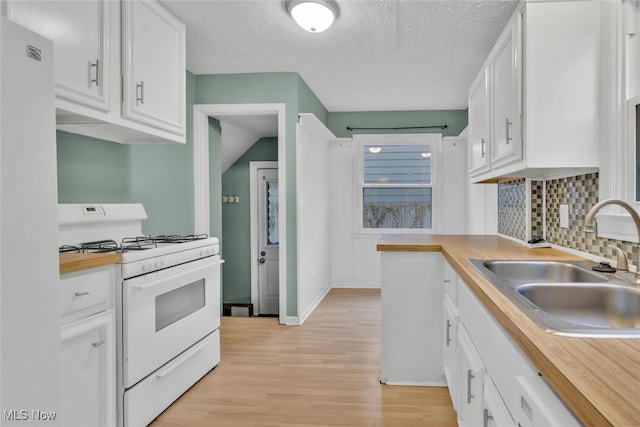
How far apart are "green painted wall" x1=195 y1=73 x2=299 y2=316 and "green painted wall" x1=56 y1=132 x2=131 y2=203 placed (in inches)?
54.1

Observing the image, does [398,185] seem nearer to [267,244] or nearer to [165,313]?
[267,244]

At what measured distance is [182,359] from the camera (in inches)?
94.3

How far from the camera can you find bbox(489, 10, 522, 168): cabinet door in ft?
6.67

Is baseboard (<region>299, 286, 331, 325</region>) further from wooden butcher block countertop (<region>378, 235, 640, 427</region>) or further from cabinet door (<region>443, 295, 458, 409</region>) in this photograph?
wooden butcher block countertop (<region>378, 235, 640, 427</region>)

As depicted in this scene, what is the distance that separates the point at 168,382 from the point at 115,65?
1.72 metres

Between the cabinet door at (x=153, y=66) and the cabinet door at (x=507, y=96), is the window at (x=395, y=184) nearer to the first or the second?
the cabinet door at (x=507, y=96)

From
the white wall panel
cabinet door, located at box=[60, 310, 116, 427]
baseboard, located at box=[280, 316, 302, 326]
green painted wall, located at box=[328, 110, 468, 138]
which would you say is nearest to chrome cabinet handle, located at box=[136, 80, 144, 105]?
cabinet door, located at box=[60, 310, 116, 427]

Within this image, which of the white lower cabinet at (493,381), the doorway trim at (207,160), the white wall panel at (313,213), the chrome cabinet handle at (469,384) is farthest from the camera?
the white wall panel at (313,213)

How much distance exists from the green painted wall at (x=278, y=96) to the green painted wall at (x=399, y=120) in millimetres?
1918

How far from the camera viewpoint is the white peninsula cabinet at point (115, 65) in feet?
5.87

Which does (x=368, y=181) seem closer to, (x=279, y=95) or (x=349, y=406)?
(x=279, y=95)

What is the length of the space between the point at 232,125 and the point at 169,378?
9.70 feet

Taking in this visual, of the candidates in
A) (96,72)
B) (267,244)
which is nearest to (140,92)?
(96,72)

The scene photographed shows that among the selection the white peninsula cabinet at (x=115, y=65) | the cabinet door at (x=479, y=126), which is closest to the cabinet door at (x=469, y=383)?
the cabinet door at (x=479, y=126)
